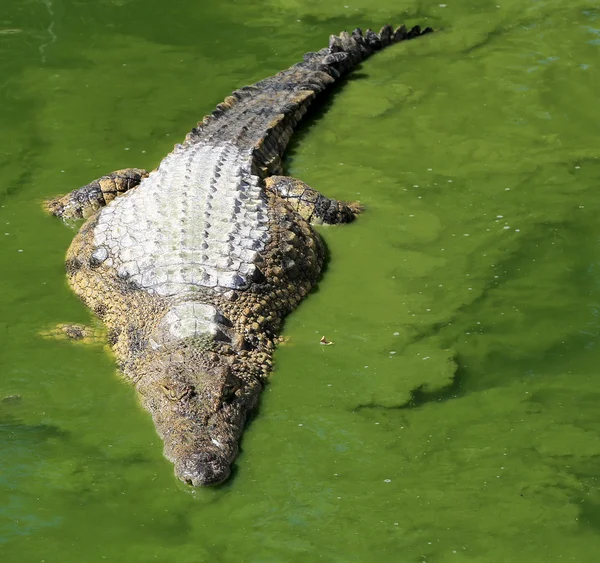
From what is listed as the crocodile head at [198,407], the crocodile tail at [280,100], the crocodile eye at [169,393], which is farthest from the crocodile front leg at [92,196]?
the crocodile eye at [169,393]

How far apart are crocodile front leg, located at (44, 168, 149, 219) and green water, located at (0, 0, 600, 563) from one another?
19cm

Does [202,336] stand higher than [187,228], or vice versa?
[187,228]

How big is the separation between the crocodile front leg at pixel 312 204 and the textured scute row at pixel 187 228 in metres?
0.31

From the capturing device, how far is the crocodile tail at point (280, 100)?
890 cm

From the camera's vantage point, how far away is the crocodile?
5.83 metres

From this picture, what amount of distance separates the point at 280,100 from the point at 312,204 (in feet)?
6.67

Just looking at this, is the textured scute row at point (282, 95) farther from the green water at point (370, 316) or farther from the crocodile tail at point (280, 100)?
the green water at point (370, 316)

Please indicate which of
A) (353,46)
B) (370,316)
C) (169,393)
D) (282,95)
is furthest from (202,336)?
(353,46)

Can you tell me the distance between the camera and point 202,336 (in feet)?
20.6

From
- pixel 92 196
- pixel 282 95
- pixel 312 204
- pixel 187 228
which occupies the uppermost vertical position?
pixel 187 228

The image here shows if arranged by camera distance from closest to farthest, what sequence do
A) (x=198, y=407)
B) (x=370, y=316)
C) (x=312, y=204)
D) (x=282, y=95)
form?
(x=198, y=407) → (x=370, y=316) → (x=312, y=204) → (x=282, y=95)

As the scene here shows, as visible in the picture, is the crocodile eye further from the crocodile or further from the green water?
the green water

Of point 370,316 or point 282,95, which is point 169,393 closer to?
point 370,316

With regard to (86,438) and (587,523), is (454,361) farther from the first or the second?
(86,438)
